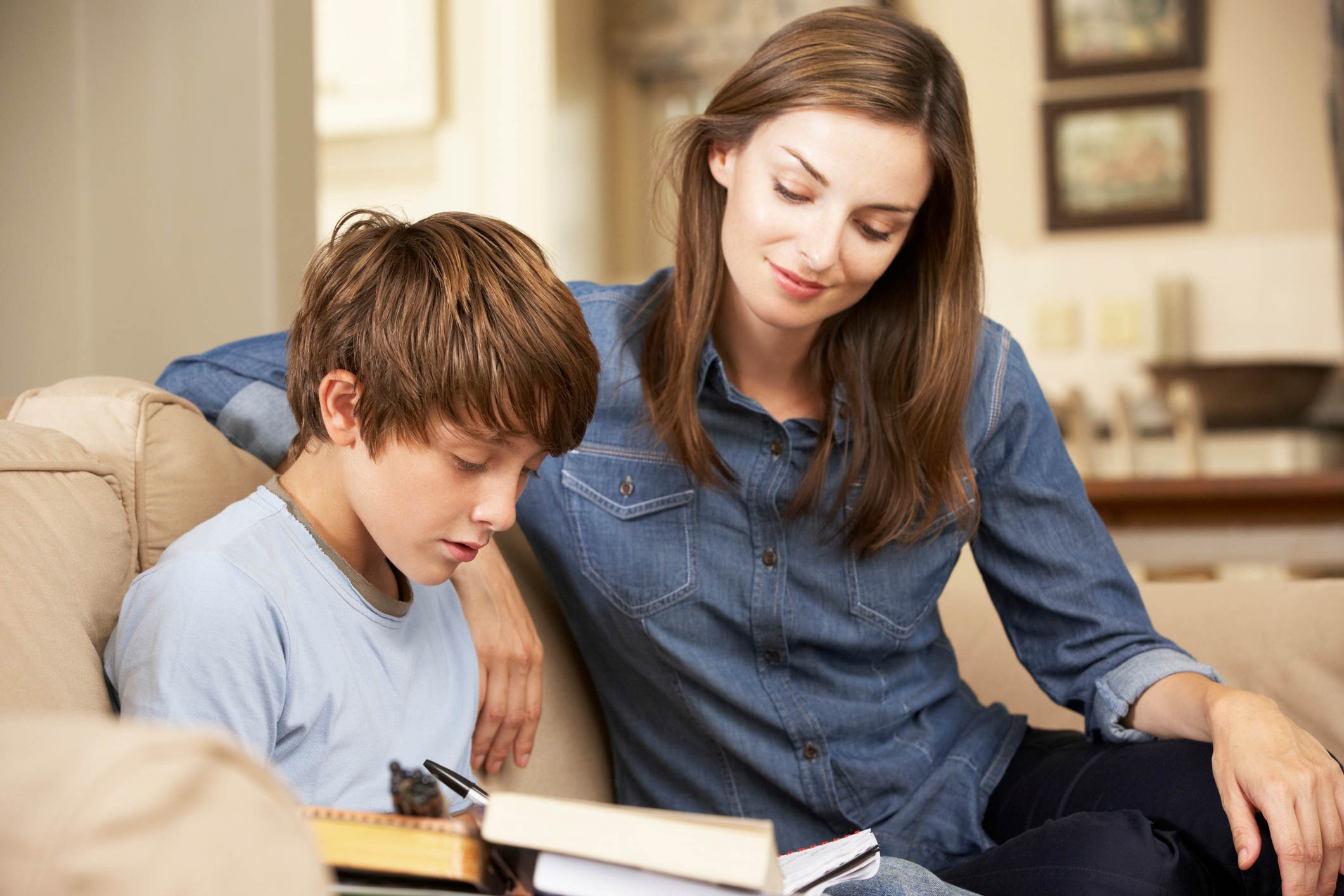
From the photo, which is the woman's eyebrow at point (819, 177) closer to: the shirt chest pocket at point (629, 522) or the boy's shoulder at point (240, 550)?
the shirt chest pocket at point (629, 522)

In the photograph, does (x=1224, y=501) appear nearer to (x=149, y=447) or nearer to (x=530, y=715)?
(x=530, y=715)

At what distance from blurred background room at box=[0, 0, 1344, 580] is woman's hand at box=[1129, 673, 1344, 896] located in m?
1.45

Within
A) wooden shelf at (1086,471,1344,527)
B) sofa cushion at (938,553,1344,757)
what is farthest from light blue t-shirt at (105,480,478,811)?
wooden shelf at (1086,471,1344,527)

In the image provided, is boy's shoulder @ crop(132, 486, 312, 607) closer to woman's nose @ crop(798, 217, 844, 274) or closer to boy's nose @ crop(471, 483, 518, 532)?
boy's nose @ crop(471, 483, 518, 532)

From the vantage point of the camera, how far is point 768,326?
1.19m

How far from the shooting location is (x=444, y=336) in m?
0.80

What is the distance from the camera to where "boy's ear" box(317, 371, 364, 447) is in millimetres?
808

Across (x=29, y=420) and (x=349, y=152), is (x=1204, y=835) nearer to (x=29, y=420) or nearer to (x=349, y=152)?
(x=29, y=420)

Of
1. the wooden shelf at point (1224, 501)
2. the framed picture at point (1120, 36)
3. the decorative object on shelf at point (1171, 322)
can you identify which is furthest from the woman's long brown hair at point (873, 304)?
the framed picture at point (1120, 36)

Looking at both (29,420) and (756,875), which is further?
(29,420)

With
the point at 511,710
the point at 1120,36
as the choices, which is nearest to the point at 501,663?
the point at 511,710

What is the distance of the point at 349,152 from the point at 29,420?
3.14m

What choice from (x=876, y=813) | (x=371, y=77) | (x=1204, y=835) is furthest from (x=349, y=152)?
(x=1204, y=835)

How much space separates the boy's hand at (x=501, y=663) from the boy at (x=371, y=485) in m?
0.12
